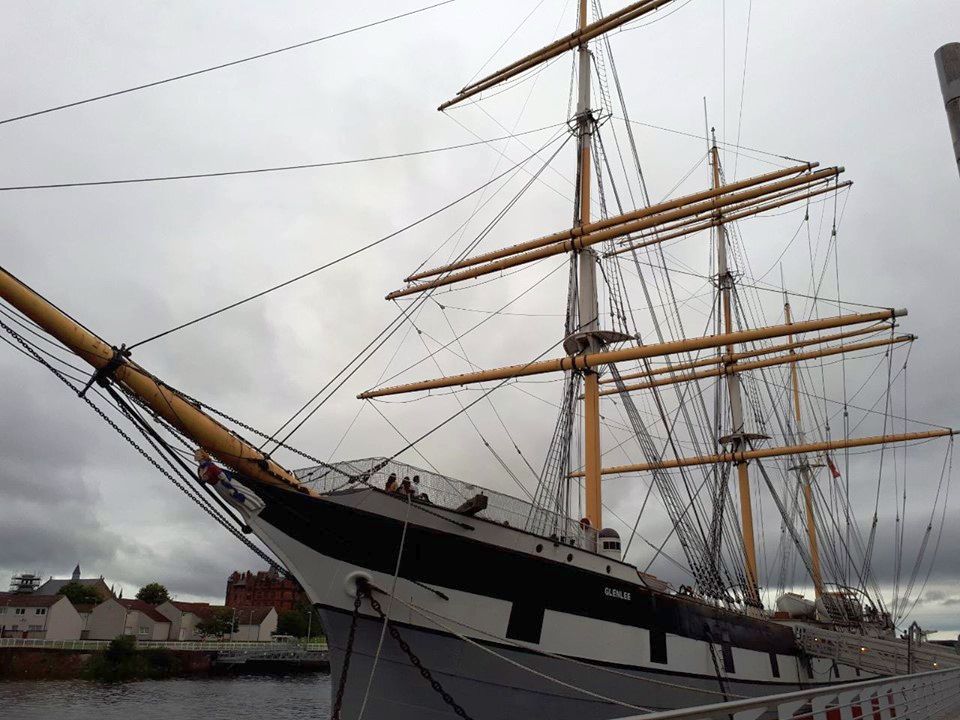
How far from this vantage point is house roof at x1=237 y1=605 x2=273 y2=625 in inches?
2682

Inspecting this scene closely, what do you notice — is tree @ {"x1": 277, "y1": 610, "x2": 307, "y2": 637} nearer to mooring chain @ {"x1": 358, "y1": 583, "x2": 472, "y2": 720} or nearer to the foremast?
the foremast

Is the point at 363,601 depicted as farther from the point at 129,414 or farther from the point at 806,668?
the point at 806,668

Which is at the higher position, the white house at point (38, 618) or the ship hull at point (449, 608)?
the ship hull at point (449, 608)

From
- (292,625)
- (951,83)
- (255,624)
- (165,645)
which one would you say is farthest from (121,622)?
(951,83)

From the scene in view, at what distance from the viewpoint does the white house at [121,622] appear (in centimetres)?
5600

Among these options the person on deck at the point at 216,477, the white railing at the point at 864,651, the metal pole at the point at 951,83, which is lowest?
the white railing at the point at 864,651

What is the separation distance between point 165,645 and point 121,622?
33.9 ft

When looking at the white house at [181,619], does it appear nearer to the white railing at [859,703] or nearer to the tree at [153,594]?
the tree at [153,594]

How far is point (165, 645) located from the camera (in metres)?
49.1

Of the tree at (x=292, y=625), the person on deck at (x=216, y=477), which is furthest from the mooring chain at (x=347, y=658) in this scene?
the tree at (x=292, y=625)

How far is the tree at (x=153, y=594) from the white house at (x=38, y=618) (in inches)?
623

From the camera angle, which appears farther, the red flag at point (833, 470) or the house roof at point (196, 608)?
the house roof at point (196, 608)

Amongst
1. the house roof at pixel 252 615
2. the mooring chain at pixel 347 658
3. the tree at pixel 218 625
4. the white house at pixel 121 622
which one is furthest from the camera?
the house roof at pixel 252 615

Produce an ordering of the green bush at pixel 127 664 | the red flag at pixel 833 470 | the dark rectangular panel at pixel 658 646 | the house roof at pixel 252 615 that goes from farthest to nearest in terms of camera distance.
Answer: the house roof at pixel 252 615, the green bush at pixel 127 664, the red flag at pixel 833 470, the dark rectangular panel at pixel 658 646
